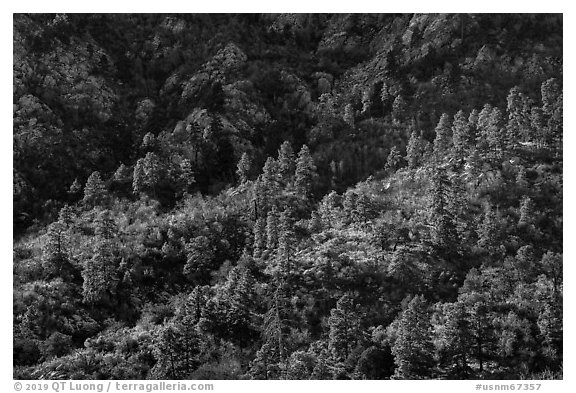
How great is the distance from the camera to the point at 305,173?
8181 cm

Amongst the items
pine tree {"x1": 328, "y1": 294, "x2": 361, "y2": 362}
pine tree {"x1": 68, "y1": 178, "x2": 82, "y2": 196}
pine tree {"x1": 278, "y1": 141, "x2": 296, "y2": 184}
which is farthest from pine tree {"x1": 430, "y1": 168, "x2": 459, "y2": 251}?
pine tree {"x1": 68, "y1": 178, "x2": 82, "y2": 196}

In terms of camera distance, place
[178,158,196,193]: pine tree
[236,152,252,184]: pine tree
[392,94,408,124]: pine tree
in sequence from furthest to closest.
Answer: [392,94,408,124]: pine tree, [178,158,196,193]: pine tree, [236,152,252,184]: pine tree

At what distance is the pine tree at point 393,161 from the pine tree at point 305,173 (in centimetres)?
1048

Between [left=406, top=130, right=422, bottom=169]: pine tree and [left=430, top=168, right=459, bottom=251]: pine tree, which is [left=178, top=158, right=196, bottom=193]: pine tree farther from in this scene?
[left=430, top=168, right=459, bottom=251]: pine tree

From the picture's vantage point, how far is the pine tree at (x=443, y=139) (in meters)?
80.1

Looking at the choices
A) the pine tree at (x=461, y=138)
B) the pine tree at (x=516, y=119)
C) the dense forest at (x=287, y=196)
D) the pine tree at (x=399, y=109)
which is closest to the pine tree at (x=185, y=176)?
the dense forest at (x=287, y=196)

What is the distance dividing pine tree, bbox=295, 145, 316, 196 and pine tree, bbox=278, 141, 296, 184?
1338mm

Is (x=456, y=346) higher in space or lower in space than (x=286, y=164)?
lower

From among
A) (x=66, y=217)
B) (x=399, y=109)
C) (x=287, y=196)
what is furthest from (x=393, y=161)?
(x=66, y=217)

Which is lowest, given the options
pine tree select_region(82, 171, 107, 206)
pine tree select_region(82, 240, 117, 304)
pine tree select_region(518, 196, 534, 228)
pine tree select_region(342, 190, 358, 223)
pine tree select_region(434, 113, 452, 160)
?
pine tree select_region(82, 240, 117, 304)

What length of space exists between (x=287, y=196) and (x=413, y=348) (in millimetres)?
32042

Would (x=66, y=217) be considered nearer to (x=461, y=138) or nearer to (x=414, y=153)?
(x=414, y=153)

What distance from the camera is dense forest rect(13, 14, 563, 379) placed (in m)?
54.1

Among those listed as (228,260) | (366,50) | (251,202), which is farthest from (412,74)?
(228,260)
